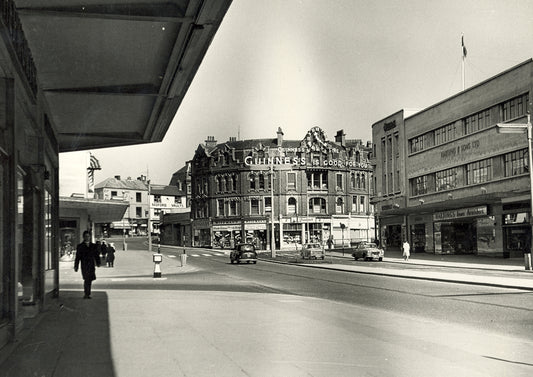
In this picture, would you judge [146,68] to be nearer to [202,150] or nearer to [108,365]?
[108,365]

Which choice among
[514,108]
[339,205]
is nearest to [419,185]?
[514,108]

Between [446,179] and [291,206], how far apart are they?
3175cm

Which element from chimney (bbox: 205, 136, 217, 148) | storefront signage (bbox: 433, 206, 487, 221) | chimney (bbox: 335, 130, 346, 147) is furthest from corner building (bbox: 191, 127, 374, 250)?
storefront signage (bbox: 433, 206, 487, 221)

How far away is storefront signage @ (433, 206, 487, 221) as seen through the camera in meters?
44.1

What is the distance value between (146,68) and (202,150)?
248 ft

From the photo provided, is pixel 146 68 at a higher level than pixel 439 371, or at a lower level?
higher

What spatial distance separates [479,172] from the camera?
45.1 metres

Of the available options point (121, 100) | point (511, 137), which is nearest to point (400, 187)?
point (511, 137)

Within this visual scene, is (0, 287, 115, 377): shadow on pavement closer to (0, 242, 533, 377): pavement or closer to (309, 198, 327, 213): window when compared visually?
(0, 242, 533, 377): pavement

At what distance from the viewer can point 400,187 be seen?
5941cm

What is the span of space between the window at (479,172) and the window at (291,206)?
115 ft

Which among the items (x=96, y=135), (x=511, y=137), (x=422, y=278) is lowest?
(x=422, y=278)

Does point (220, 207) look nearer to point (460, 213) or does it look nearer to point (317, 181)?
point (317, 181)

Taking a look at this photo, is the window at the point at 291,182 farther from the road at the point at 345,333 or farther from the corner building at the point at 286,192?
the road at the point at 345,333
